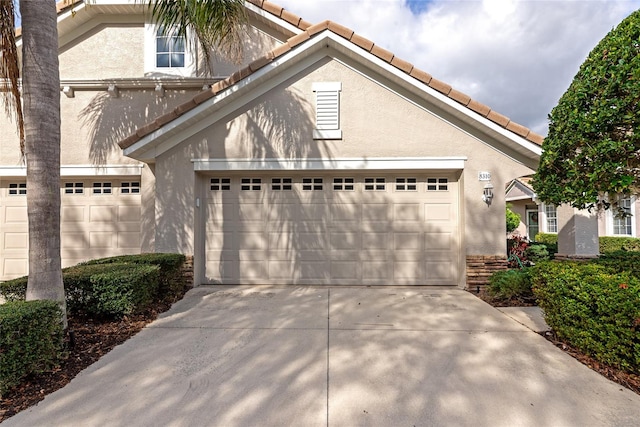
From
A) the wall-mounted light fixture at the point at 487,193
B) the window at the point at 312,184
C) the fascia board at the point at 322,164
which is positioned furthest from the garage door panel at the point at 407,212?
the window at the point at 312,184

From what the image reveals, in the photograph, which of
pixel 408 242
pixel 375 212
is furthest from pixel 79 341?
pixel 408 242

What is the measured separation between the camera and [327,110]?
671 centimetres

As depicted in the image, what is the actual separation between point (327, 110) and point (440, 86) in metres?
2.43

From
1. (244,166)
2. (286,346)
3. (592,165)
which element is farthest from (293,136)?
(592,165)

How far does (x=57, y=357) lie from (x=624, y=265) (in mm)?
7091

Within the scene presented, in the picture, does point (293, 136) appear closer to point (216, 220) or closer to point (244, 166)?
point (244, 166)

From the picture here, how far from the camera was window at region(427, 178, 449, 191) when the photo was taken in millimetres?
7030

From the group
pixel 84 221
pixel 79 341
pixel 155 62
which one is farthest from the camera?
pixel 155 62

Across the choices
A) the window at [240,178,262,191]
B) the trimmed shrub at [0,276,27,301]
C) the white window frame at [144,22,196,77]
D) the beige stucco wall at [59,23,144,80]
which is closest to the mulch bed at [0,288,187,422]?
the trimmed shrub at [0,276,27,301]

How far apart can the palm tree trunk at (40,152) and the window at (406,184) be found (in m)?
6.12

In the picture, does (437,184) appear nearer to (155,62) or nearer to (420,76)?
(420,76)

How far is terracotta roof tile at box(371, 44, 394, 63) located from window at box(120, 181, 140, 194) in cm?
648

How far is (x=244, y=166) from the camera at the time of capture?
266 inches

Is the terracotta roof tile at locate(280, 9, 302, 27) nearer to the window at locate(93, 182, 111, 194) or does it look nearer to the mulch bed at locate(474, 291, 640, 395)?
the window at locate(93, 182, 111, 194)
